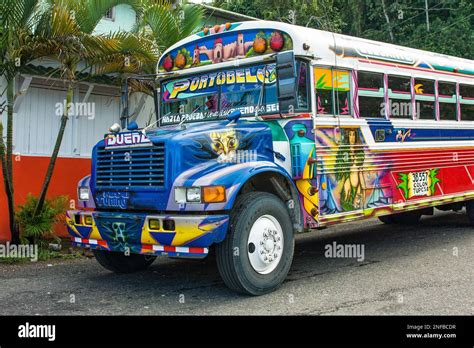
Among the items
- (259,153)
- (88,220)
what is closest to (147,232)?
(88,220)

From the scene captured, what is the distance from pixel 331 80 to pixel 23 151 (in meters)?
6.05

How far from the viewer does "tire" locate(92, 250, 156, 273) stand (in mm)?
6723

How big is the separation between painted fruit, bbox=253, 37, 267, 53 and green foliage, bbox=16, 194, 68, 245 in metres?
4.31

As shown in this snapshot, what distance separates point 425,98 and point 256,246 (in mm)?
4036

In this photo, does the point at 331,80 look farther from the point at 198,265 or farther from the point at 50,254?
the point at 50,254

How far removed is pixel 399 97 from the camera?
7449mm

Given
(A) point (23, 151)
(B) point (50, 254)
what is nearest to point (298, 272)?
(B) point (50, 254)

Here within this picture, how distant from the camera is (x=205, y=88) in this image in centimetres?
666

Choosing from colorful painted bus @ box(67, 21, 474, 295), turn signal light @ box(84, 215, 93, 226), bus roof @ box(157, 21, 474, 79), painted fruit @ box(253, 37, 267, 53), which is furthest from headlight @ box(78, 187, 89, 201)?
painted fruit @ box(253, 37, 267, 53)

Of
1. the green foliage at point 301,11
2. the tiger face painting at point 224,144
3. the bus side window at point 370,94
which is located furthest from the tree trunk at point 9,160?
the green foliage at point 301,11

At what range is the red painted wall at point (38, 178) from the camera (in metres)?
8.90

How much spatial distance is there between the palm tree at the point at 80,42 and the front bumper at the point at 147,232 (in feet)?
9.03

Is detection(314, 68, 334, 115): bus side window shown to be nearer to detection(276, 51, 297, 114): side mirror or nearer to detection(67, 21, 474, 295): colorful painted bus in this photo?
detection(67, 21, 474, 295): colorful painted bus

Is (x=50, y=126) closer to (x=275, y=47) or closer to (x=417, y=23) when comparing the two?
(x=275, y=47)
